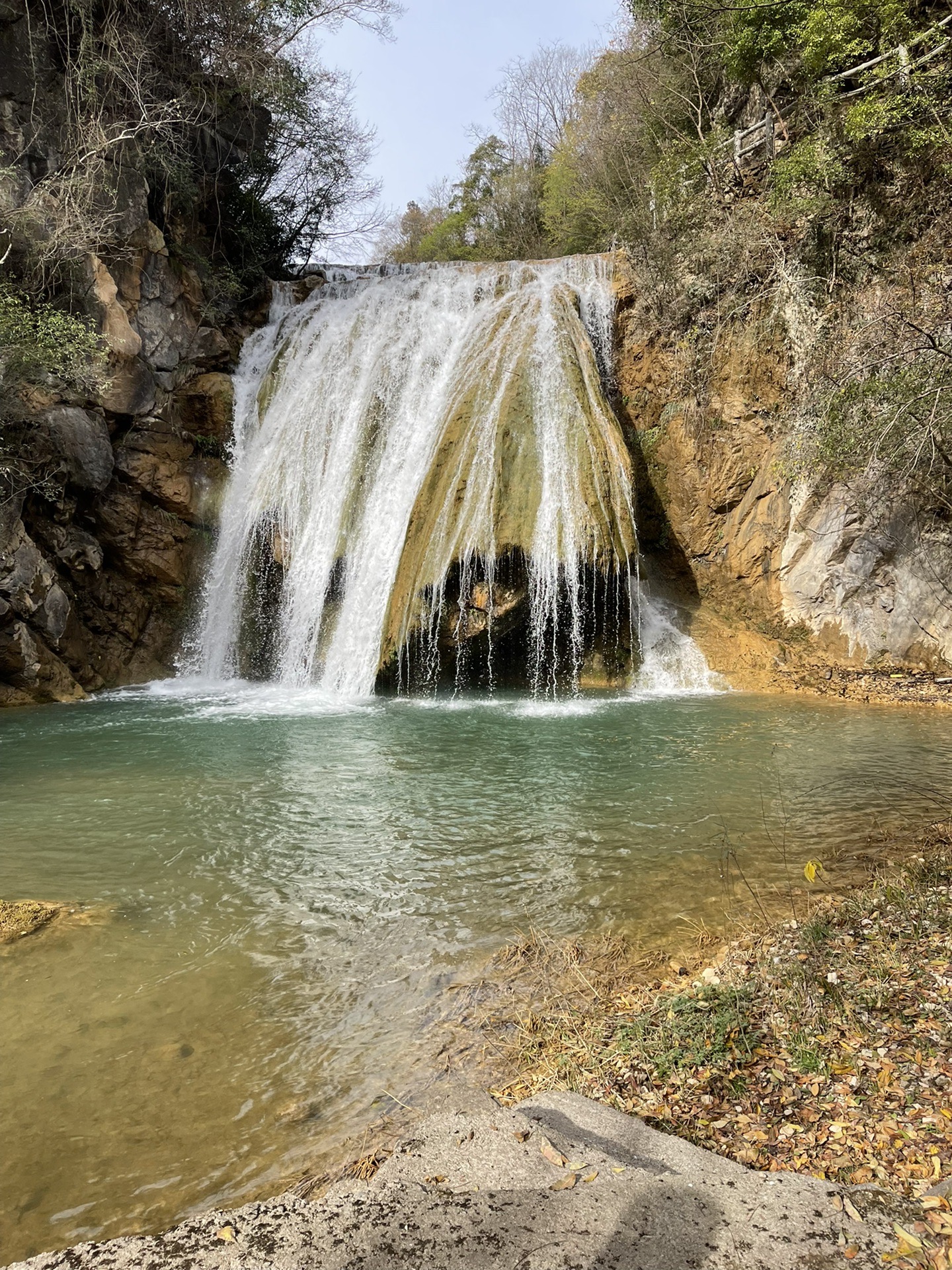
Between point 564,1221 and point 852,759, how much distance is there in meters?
6.73

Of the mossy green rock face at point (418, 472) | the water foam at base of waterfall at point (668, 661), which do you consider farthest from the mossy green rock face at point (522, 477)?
the water foam at base of waterfall at point (668, 661)

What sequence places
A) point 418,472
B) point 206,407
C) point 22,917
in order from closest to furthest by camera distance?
point 22,917
point 418,472
point 206,407

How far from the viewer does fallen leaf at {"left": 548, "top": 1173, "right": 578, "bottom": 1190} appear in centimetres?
197

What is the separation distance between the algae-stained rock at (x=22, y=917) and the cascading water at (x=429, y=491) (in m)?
7.29

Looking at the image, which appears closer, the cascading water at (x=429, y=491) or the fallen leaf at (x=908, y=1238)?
the fallen leaf at (x=908, y=1238)

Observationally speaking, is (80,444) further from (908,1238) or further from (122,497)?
(908,1238)

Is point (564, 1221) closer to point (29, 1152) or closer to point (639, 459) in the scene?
point (29, 1152)

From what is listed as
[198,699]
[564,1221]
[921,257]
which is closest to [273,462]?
[198,699]

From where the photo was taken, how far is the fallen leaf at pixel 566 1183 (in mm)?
1972

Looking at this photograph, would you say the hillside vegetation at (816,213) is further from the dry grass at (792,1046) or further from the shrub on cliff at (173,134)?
the shrub on cliff at (173,134)


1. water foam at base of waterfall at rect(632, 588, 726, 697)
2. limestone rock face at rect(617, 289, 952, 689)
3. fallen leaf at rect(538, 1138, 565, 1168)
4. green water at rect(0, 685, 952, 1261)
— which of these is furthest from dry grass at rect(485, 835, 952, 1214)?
water foam at base of waterfall at rect(632, 588, 726, 697)

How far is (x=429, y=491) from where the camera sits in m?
12.2

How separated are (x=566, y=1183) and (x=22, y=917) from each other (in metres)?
3.77

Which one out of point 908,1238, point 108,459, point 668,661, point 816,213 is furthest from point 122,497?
point 908,1238
